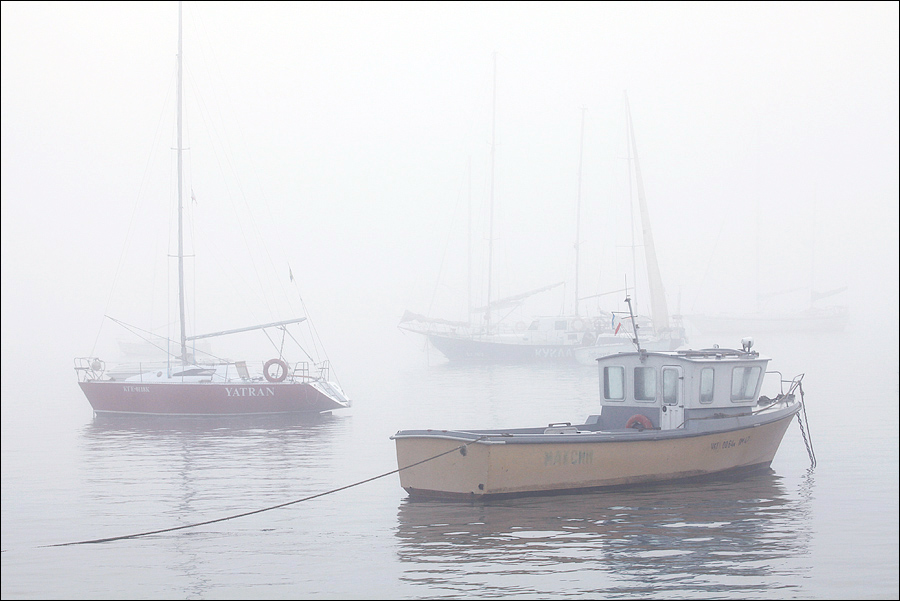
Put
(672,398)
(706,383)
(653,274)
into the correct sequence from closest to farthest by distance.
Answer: (672,398) < (706,383) < (653,274)

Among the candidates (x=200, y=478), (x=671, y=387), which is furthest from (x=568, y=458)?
(x=200, y=478)

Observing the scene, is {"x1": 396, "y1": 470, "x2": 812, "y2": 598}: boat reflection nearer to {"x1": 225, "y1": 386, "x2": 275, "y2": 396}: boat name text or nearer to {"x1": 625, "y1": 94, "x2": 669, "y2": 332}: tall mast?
{"x1": 225, "y1": 386, "x2": 275, "y2": 396}: boat name text

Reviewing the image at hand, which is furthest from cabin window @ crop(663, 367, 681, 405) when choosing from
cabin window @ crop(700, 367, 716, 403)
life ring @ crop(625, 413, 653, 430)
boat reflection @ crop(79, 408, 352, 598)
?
boat reflection @ crop(79, 408, 352, 598)

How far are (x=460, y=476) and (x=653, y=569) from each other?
17.8 ft

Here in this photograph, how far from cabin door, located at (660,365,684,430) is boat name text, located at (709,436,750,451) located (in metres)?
0.85

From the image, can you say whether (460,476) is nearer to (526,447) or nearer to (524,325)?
(526,447)

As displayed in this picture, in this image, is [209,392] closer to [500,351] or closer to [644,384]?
[644,384]

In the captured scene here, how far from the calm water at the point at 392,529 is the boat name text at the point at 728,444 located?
88 cm

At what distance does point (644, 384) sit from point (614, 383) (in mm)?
731

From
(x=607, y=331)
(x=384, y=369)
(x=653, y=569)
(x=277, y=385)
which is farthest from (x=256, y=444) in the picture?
(x=384, y=369)

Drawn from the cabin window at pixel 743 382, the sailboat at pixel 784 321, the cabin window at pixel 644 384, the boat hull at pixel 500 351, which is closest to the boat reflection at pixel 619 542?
the cabin window at pixel 644 384

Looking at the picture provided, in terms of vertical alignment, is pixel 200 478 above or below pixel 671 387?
below

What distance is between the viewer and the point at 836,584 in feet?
47.3

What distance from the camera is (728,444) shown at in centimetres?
2264
